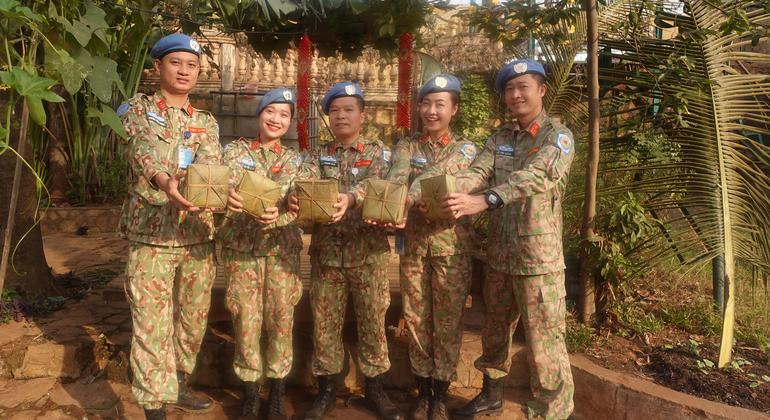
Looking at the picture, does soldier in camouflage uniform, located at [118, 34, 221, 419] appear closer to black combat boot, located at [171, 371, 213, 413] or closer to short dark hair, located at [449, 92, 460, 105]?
black combat boot, located at [171, 371, 213, 413]

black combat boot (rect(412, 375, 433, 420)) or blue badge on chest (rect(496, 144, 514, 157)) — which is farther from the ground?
blue badge on chest (rect(496, 144, 514, 157))

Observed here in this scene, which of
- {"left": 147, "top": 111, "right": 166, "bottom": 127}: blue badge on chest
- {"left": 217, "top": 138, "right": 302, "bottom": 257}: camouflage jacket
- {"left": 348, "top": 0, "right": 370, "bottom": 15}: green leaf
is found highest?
{"left": 348, "top": 0, "right": 370, "bottom": 15}: green leaf

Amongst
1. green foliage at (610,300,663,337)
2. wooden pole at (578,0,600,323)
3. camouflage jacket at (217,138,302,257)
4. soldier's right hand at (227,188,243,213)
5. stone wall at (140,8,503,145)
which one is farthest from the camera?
stone wall at (140,8,503,145)

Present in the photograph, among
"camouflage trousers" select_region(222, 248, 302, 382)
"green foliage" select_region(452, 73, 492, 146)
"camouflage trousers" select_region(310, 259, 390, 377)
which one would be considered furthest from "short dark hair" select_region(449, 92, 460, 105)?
"green foliage" select_region(452, 73, 492, 146)

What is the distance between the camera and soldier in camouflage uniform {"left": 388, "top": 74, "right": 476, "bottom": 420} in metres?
3.10

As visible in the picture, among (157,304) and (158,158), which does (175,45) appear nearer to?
(158,158)

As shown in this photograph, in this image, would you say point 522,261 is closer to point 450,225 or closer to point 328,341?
point 450,225

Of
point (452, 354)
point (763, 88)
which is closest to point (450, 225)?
point (452, 354)

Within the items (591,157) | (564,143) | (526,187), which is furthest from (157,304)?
(591,157)

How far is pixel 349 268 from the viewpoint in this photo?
3.17 m

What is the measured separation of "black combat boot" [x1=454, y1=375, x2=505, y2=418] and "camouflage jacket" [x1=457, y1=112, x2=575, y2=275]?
29.7 inches

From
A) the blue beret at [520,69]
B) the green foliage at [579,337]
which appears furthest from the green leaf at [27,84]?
the green foliage at [579,337]

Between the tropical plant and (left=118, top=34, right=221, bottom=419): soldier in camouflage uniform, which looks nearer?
(left=118, top=34, right=221, bottom=419): soldier in camouflage uniform

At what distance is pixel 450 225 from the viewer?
10.3 ft
